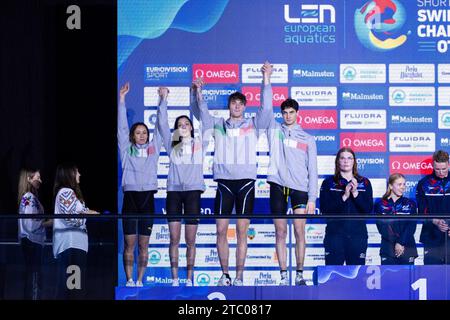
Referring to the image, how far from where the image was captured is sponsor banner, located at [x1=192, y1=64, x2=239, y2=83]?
13258 millimetres

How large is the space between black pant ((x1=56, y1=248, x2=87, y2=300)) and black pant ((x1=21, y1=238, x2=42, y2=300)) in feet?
0.64

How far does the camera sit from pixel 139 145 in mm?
13195

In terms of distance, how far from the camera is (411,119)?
524 inches

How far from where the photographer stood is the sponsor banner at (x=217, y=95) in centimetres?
1319

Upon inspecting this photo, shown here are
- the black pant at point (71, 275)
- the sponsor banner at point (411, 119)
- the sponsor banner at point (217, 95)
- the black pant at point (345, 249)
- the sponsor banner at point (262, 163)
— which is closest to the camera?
the black pant at point (71, 275)

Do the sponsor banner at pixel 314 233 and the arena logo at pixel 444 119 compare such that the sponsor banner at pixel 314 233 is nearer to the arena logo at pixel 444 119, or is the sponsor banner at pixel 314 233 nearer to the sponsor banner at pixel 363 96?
the sponsor banner at pixel 363 96

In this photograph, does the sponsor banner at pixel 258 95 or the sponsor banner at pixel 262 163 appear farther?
the sponsor banner at pixel 258 95

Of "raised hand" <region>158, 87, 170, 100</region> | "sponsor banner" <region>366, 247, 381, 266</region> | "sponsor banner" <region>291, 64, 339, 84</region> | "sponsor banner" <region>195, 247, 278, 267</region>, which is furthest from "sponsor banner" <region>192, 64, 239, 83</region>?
"sponsor banner" <region>366, 247, 381, 266</region>

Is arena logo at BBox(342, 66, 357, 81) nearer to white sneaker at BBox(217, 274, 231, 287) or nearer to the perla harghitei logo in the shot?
the perla harghitei logo

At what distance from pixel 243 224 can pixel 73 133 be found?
2769 millimetres

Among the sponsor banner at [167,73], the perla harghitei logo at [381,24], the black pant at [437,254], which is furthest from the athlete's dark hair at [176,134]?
the black pant at [437,254]

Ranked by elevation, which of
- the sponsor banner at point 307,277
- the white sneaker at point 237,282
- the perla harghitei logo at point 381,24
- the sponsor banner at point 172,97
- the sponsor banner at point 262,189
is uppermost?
the perla harghitei logo at point 381,24

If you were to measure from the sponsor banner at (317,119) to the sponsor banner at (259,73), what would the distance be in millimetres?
433

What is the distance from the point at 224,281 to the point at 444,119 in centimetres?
343
